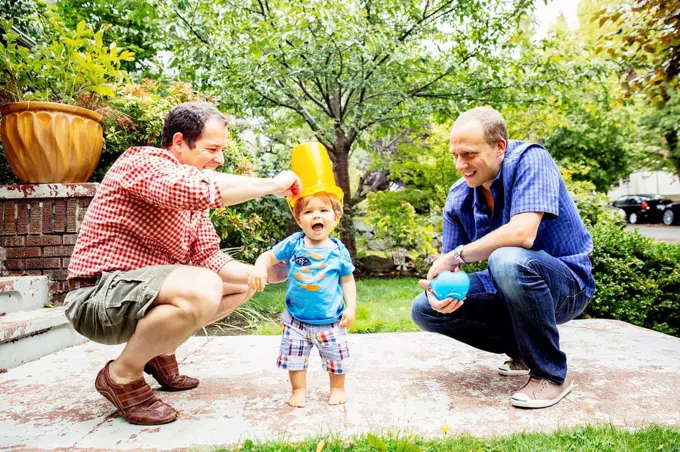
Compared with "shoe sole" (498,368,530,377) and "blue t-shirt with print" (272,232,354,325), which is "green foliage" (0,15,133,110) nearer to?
"blue t-shirt with print" (272,232,354,325)

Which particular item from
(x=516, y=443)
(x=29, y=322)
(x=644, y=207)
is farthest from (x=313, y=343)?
(x=644, y=207)

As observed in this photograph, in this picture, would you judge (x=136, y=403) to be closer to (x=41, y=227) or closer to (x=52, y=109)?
(x=41, y=227)

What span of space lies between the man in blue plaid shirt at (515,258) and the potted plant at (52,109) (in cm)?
284

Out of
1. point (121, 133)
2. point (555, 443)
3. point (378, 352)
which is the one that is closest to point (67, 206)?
point (121, 133)

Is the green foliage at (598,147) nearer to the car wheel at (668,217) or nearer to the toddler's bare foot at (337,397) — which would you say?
the car wheel at (668,217)

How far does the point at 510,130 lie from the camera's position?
370 inches

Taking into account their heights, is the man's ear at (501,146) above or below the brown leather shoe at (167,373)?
above

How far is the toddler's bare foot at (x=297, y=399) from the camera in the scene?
2201 mm

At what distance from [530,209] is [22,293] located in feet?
10.8

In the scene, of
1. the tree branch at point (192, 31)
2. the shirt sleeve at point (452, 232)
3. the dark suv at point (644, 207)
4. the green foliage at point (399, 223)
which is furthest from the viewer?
the dark suv at point (644, 207)

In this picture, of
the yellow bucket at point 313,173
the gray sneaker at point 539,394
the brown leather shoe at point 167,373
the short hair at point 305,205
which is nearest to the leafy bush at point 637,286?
the gray sneaker at point 539,394

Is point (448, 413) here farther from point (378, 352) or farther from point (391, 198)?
point (391, 198)

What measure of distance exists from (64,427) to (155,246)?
0.80 meters

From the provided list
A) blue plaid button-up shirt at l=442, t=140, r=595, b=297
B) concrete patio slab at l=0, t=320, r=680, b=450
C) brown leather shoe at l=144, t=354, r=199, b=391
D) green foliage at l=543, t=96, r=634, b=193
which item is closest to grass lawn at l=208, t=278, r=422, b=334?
concrete patio slab at l=0, t=320, r=680, b=450
